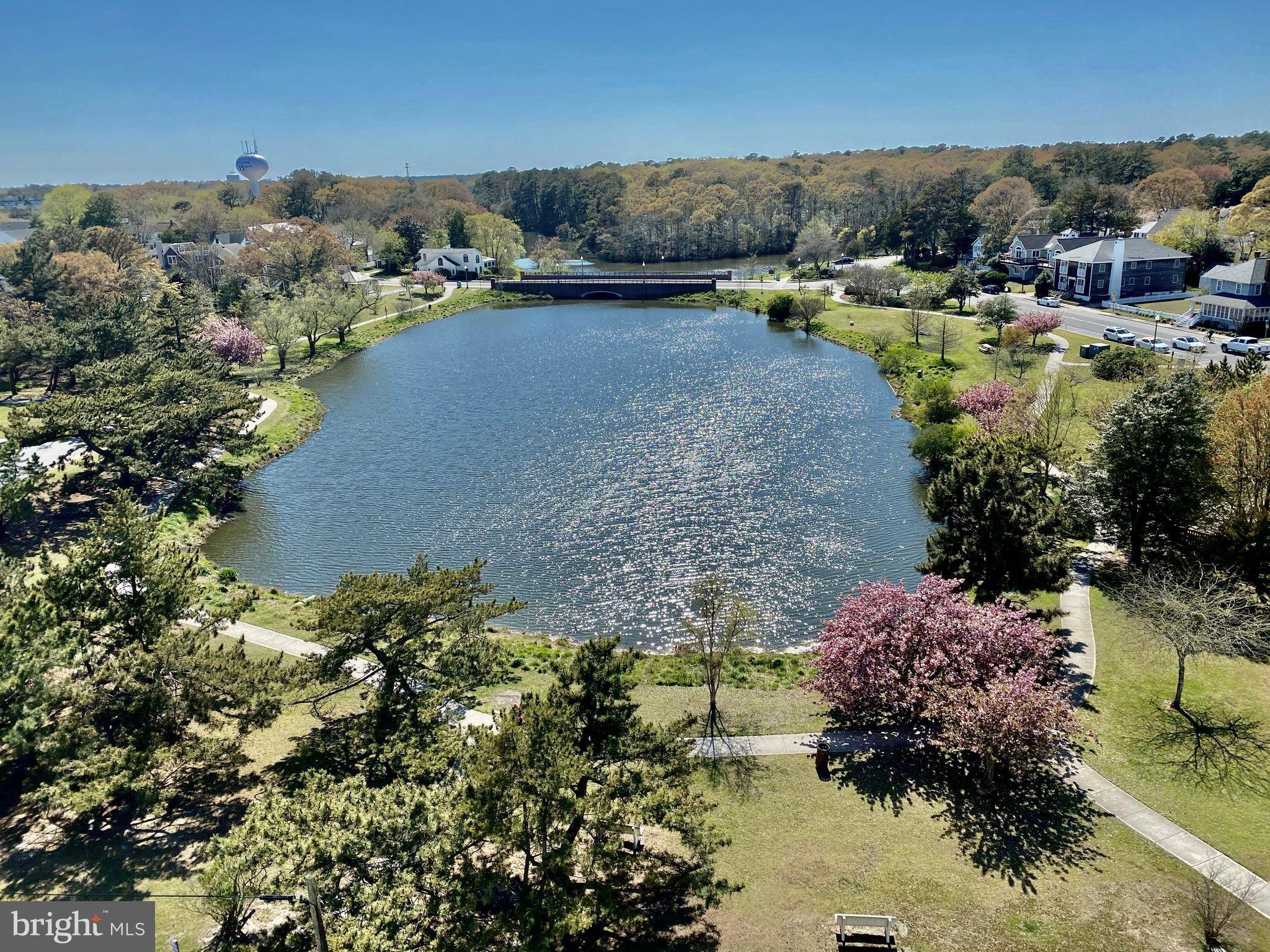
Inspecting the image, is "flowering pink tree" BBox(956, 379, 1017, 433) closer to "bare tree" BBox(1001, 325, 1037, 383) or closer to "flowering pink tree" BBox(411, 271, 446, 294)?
"bare tree" BBox(1001, 325, 1037, 383)

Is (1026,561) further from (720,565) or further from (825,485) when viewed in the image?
(825,485)

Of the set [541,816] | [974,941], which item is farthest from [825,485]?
[541,816]

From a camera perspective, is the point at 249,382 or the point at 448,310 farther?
the point at 448,310

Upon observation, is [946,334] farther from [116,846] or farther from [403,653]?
[116,846]

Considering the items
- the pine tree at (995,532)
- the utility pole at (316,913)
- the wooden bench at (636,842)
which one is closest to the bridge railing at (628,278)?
the pine tree at (995,532)

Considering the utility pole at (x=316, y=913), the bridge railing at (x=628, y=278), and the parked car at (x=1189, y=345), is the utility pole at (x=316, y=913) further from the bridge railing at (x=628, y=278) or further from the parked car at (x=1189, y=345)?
the bridge railing at (x=628, y=278)

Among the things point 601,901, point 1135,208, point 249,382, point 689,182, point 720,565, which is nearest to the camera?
point 601,901
